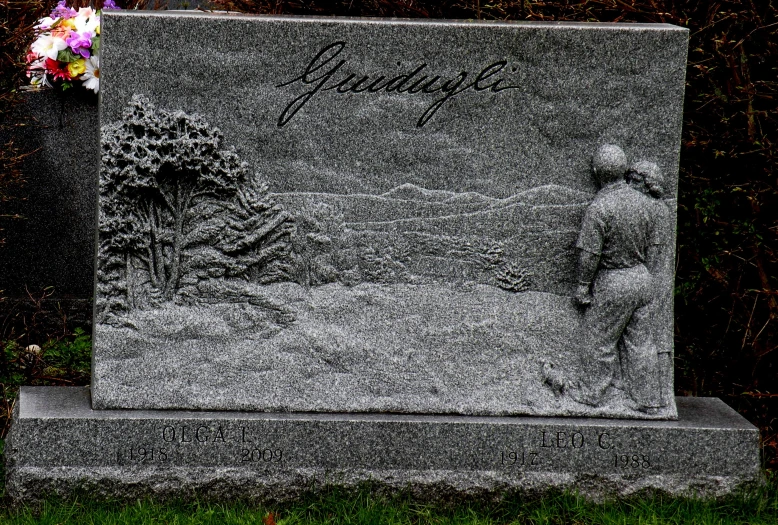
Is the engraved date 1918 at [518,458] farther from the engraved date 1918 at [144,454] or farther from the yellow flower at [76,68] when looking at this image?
the yellow flower at [76,68]

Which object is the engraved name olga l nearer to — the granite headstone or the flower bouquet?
the granite headstone

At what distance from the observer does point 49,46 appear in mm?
7168

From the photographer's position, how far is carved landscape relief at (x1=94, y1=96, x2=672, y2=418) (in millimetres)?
4727

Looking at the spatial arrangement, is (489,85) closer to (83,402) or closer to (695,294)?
(695,294)

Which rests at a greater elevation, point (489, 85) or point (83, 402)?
point (489, 85)

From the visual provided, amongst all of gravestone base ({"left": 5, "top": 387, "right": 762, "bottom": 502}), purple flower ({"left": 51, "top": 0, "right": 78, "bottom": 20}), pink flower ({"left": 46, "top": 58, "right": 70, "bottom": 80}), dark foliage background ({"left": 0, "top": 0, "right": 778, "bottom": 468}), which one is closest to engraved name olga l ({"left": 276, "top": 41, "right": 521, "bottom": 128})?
gravestone base ({"left": 5, "top": 387, "right": 762, "bottom": 502})

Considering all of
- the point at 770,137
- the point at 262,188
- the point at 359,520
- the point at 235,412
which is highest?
the point at 770,137

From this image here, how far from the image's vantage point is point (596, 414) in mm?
4812

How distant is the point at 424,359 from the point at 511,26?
4.75 ft

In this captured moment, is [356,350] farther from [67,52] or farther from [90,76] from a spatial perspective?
[67,52]

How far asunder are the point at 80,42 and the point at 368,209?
324 cm

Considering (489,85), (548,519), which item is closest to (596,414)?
(548,519)

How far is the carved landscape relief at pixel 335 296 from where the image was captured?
473 cm

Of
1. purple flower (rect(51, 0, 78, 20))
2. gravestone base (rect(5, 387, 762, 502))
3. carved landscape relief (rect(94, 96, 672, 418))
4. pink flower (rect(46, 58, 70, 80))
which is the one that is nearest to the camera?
gravestone base (rect(5, 387, 762, 502))
